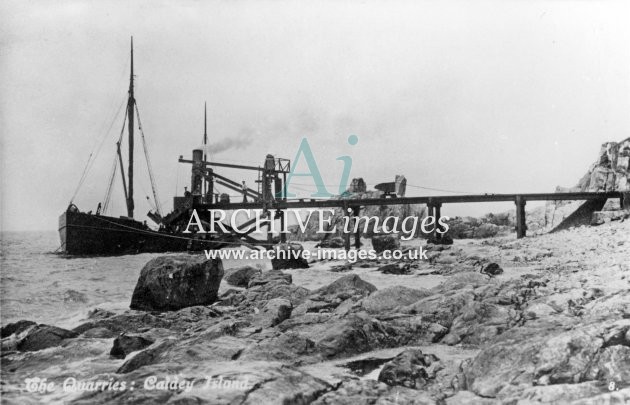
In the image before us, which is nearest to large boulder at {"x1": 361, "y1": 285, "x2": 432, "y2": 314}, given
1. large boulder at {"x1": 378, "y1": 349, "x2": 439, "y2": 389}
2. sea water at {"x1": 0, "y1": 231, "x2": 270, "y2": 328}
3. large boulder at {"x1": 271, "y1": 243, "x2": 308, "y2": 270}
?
large boulder at {"x1": 378, "y1": 349, "x2": 439, "y2": 389}

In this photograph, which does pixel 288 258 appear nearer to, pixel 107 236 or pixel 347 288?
pixel 347 288

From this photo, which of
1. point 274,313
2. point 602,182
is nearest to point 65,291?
point 274,313

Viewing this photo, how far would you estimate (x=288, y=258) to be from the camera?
1662 cm

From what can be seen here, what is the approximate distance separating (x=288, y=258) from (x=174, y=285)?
25.0 ft

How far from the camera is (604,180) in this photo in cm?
3189

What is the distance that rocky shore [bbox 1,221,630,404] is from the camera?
12.4ft

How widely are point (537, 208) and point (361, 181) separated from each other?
1978 cm

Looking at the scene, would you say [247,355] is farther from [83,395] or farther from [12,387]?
[12,387]

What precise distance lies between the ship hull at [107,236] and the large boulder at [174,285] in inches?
599

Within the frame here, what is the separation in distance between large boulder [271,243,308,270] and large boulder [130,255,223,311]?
263 inches

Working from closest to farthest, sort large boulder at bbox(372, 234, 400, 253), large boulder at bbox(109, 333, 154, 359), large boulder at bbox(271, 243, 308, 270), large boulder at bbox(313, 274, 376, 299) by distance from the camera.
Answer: large boulder at bbox(109, 333, 154, 359) → large boulder at bbox(313, 274, 376, 299) → large boulder at bbox(271, 243, 308, 270) → large boulder at bbox(372, 234, 400, 253)

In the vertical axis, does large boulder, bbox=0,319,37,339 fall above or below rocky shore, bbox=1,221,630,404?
below

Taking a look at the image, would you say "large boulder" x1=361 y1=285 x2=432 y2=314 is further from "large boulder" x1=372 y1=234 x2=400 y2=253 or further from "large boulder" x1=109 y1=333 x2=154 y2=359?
"large boulder" x1=372 y1=234 x2=400 y2=253

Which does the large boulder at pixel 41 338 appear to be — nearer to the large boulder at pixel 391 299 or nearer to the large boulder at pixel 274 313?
the large boulder at pixel 274 313
